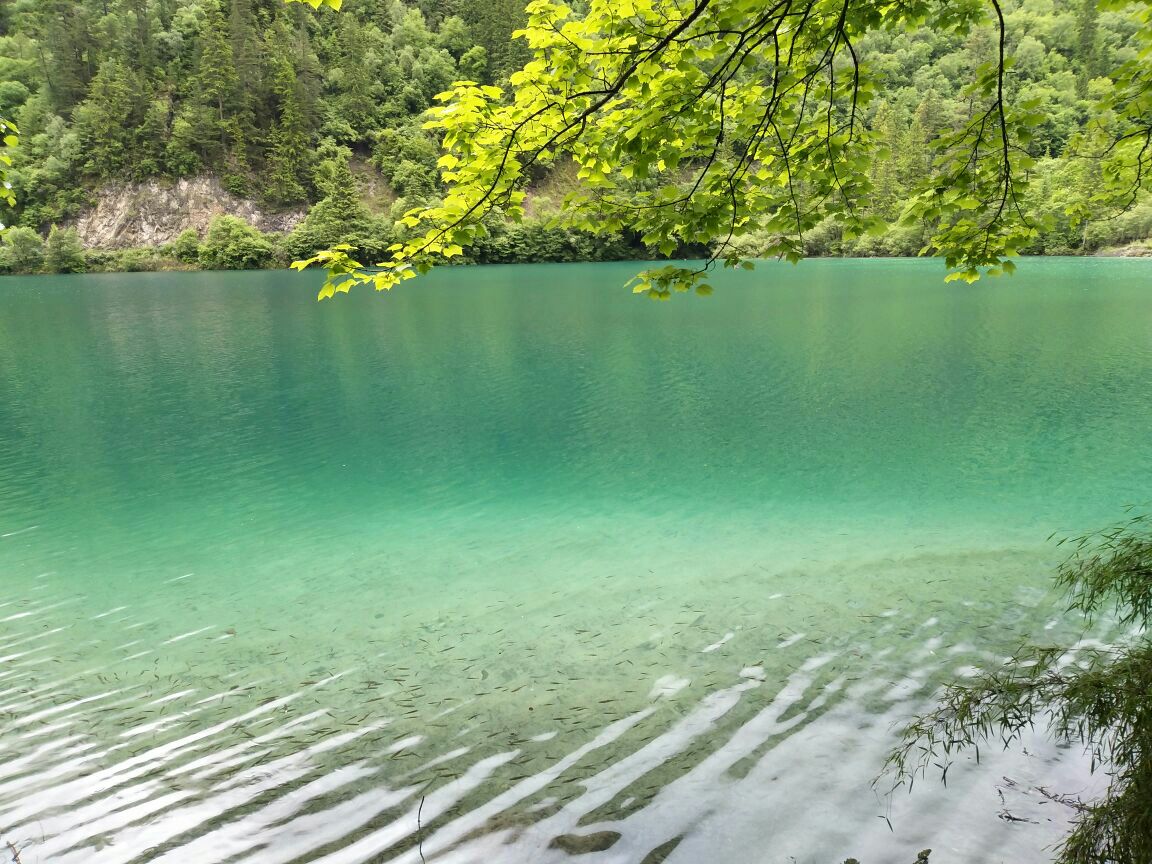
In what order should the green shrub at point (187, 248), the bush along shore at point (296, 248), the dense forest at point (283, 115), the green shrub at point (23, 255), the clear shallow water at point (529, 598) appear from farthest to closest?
the dense forest at point (283, 115), the green shrub at point (187, 248), the bush along shore at point (296, 248), the green shrub at point (23, 255), the clear shallow water at point (529, 598)

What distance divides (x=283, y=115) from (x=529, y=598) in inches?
4864

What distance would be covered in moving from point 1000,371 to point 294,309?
3937 cm

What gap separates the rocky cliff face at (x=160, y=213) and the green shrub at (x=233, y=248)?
9.03 meters

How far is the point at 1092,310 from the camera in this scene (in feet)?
113

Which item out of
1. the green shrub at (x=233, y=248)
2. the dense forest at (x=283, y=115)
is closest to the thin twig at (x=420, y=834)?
the dense forest at (x=283, y=115)

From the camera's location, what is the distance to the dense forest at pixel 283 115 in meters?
90.6

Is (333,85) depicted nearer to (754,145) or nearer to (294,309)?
(294,309)

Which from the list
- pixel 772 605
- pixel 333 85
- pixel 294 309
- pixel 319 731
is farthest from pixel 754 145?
pixel 333 85

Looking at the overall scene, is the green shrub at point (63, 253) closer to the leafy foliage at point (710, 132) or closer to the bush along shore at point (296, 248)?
the bush along shore at point (296, 248)

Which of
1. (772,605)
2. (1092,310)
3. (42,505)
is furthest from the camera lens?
(1092,310)

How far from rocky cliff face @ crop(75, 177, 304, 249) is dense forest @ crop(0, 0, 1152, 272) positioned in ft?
6.91

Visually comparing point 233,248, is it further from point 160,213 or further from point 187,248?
point 160,213

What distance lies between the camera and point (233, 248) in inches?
3467

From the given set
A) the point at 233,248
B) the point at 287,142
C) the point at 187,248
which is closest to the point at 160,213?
the point at 187,248
